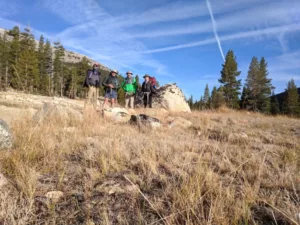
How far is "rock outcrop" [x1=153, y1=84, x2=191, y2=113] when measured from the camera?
1405cm

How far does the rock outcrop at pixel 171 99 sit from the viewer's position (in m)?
14.0

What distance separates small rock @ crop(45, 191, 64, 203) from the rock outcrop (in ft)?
38.8

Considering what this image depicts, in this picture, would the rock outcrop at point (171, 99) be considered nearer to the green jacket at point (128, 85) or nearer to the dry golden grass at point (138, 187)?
the green jacket at point (128, 85)

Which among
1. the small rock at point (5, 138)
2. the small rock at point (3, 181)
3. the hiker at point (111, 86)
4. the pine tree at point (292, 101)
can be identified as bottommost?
the small rock at point (3, 181)

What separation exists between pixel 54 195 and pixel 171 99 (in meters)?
12.6

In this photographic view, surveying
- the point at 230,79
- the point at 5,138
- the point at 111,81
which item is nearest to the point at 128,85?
the point at 111,81

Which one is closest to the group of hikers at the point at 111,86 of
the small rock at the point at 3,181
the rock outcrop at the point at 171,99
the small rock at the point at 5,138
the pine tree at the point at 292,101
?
the rock outcrop at the point at 171,99

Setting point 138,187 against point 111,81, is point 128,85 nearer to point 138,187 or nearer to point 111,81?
point 111,81

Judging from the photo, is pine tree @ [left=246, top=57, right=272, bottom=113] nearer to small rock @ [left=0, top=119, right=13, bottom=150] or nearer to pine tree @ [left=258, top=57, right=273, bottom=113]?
pine tree @ [left=258, top=57, right=273, bottom=113]

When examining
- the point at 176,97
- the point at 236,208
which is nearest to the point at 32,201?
the point at 236,208

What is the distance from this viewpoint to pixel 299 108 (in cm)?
4253

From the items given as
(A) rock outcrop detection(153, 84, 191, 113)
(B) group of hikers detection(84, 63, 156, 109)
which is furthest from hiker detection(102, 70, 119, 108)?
(A) rock outcrop detection(153, 84, 191, 113)

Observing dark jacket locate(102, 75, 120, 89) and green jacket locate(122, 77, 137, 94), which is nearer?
dark jacket locate(102, 75, 120, 89)

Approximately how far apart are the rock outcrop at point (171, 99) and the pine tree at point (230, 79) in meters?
28.3
